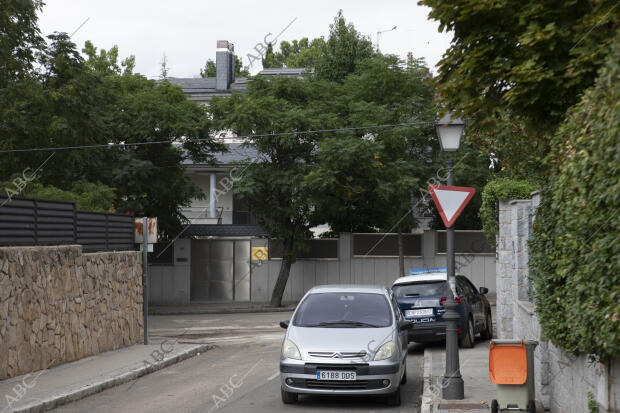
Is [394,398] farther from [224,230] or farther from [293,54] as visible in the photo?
[293,54]

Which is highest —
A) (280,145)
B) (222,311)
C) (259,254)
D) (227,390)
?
(280,145)

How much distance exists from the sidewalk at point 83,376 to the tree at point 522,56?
266 inches

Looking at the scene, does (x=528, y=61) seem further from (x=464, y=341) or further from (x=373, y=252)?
(x=373, y=252)

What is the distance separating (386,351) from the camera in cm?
1100

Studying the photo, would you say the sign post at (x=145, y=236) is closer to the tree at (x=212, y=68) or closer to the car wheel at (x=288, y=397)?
the car wheel at (x=288, y=397)

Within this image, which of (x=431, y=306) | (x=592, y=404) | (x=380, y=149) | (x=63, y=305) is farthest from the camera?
(x=380, y=149)

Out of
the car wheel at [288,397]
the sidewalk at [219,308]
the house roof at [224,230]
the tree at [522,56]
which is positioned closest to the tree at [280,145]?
the sidewalk at [219,308]

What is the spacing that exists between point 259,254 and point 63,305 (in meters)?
20.8

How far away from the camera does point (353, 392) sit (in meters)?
10.8

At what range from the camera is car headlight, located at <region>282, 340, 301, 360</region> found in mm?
10984

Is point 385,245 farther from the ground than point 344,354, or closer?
farther from the ground

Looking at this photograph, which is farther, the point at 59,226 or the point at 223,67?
the point at 223,67

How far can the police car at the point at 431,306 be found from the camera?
16.8 meters

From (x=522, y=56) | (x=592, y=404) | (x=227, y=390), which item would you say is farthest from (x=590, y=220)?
(x=227, y=390)
